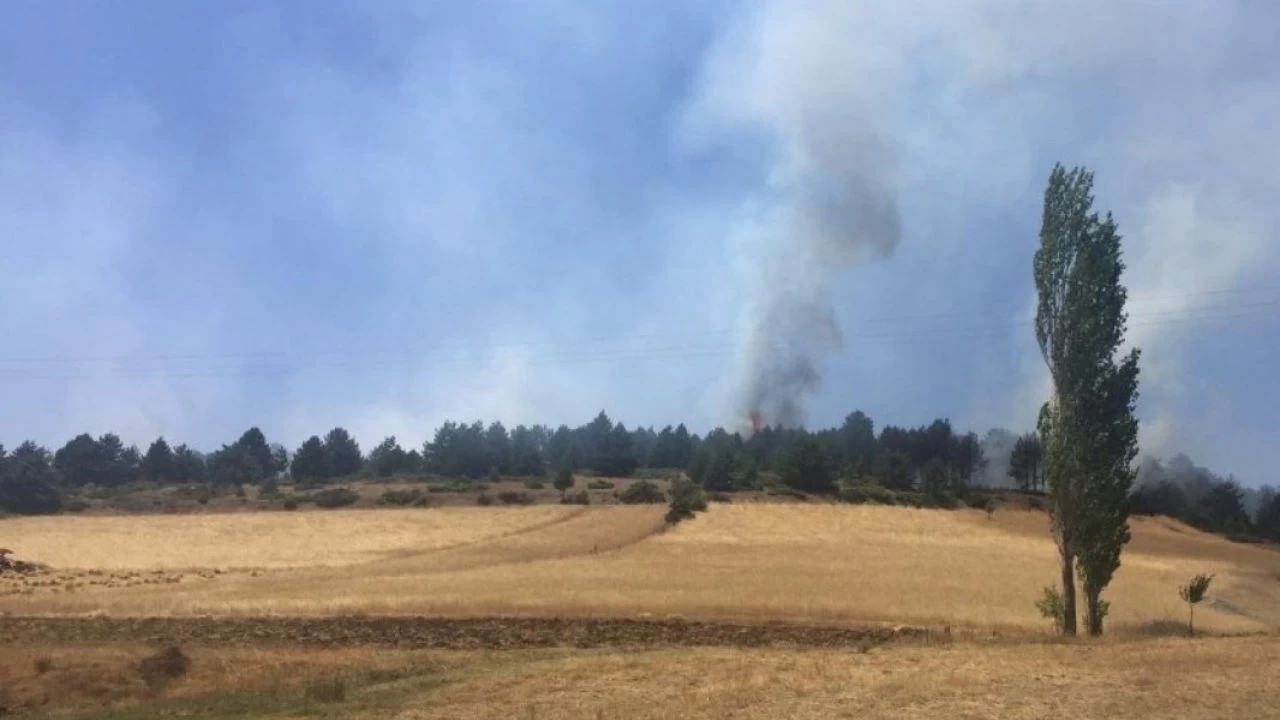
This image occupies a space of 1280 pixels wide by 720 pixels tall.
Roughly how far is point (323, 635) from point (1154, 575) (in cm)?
5179

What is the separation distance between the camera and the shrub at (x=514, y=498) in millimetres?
108119

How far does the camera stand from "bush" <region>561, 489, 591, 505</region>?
106238 mm

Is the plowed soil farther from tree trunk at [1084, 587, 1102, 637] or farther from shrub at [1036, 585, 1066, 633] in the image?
tree trunk at [1084, 587, 1102, 637]

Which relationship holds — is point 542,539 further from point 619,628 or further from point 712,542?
point 619,628

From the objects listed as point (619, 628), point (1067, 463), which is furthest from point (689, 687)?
point (1067, 463)

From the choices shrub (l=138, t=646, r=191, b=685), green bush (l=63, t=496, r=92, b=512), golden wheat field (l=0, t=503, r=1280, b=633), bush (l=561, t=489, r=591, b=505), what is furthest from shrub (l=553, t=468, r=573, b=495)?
shrub (l=138, t=646, r=191, b=685)

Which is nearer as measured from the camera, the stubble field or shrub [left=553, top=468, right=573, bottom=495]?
the stubble field

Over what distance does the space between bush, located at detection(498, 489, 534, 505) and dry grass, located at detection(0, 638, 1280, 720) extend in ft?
255

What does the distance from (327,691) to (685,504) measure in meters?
66.5

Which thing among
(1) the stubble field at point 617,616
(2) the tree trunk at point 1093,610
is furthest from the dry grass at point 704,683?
(2) the tree trunk at point 1093,610

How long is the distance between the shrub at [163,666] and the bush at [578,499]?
7653 cm

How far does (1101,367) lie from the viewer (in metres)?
40.2

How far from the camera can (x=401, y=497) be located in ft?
367

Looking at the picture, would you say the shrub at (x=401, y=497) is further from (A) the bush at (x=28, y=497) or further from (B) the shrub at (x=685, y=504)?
(A) the bush at (x=28, y=497)
